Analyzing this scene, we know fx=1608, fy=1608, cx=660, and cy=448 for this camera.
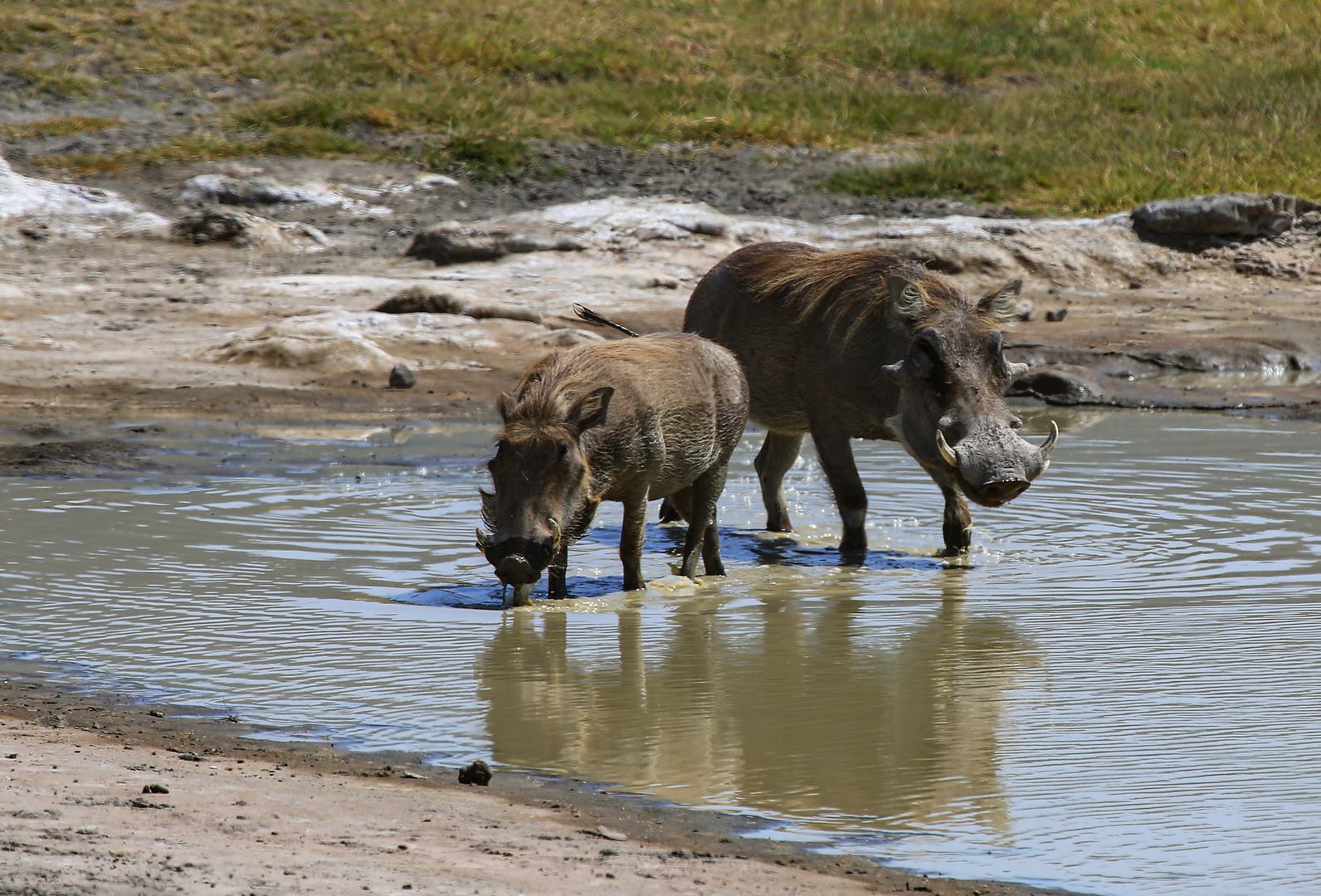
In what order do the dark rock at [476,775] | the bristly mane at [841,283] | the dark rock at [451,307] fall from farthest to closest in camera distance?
the dark rock at [451,307] < the bristly mane at [841,283] < the dark rock at [476,775]

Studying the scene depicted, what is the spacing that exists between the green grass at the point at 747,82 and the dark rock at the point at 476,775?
572 inches

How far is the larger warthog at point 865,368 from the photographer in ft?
20.9

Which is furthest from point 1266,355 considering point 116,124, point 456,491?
point 116,124

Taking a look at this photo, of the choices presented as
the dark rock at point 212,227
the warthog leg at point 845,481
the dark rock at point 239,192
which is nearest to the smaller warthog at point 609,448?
the warthog leg at point 845,481

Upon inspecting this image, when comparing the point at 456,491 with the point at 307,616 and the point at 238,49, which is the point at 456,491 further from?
the point at 238,49

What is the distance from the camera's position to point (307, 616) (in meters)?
5.71

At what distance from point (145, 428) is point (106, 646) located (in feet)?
16.5

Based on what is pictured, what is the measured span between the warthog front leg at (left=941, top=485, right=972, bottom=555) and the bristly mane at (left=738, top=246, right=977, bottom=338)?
2.65 ft

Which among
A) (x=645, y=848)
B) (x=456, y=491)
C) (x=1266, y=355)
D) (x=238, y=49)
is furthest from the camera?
(x=238, y=49)

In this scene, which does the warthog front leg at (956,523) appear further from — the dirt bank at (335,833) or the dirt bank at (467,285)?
the dirt bank at (467,285)

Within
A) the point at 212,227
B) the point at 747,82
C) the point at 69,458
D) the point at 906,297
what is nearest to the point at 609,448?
the point at 906,297

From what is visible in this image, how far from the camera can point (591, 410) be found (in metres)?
5.79

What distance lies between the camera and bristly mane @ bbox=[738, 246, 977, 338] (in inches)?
277

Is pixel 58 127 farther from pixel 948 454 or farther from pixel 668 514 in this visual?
pixel 948 454
